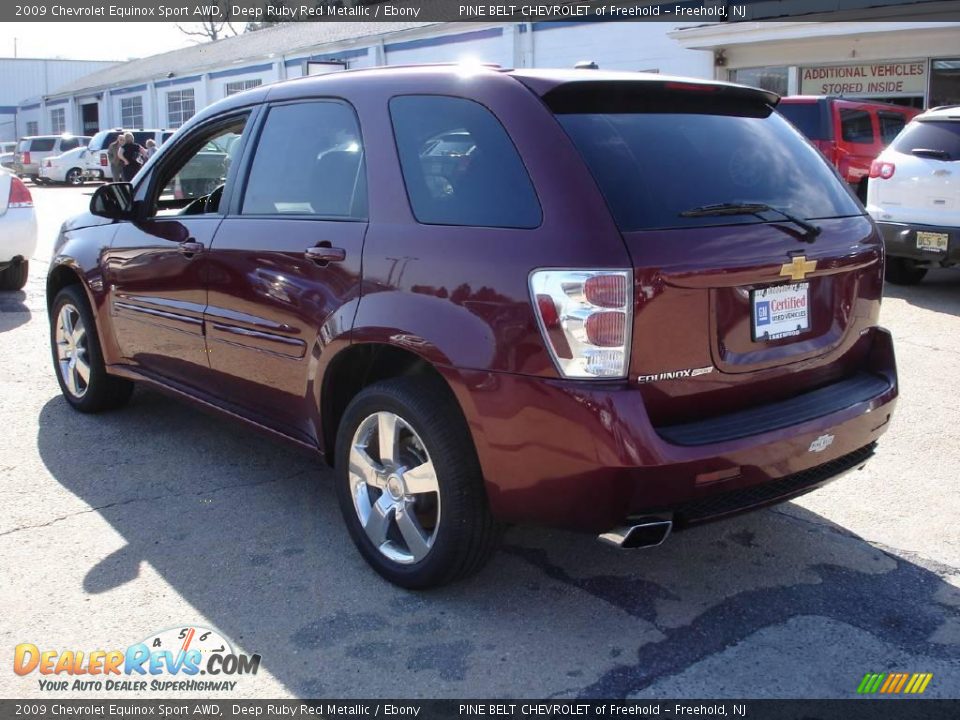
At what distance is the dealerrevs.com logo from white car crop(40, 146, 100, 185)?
32318 mm

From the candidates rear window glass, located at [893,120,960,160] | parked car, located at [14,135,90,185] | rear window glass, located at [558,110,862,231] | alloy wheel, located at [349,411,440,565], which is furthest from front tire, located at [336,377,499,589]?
parked car, located at [14,135,90,185]

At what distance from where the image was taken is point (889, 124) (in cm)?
1403

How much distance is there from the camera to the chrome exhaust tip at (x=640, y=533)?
9.45ft

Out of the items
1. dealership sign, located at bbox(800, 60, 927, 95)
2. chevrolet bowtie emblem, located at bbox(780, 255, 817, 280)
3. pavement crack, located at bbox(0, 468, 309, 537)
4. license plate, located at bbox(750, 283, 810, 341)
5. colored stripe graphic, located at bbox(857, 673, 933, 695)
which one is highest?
dealership sign, located at bbox(800, 60, 927, 95)

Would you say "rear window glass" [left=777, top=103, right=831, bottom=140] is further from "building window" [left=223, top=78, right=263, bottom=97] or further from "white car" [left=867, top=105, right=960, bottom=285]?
"building window" [left=223, top=78, right=263, bottom=97]

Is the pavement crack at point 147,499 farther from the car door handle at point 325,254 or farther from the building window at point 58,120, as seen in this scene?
the building window at point 58,120

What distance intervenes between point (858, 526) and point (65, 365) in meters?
4.44

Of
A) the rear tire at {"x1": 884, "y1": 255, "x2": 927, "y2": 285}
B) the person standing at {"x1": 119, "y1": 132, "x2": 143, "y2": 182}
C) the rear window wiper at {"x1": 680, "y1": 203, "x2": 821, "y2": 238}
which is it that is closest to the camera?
the rear window wiper at {"x1": 680, "y1": 203, "x2": 821, "y2": 238}

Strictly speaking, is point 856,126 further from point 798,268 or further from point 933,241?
point 798,268

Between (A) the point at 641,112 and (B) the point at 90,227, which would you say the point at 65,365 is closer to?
(B) the point at 90,227

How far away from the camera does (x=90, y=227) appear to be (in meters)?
5.25

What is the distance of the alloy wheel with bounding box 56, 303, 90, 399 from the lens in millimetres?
5449

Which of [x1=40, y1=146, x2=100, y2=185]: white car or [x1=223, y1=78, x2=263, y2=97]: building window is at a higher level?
[x1=223, y1=78, x2=263, y2=97]: building window

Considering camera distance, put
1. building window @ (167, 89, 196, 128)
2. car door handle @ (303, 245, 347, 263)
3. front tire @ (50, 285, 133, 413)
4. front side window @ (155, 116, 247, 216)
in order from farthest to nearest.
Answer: building window @ (167, 89, 196, 128), front tire @ (50, 285, 133, 413), front side window @ (155, 116, 247, 216), car door handle @ (303, 245, 347, 263)
